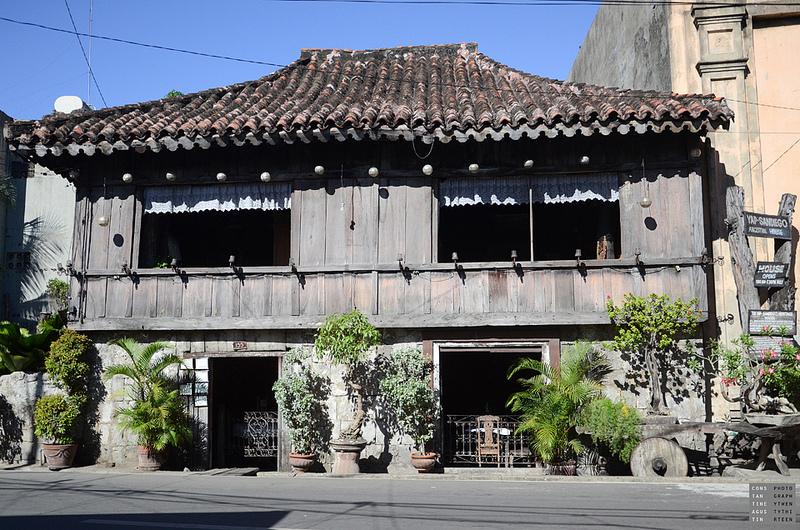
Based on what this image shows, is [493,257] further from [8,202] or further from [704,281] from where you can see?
[8,202]

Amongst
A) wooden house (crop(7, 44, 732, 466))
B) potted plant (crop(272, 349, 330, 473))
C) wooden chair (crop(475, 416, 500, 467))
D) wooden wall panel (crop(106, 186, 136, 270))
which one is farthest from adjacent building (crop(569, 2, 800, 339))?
wooden wall panel (crop(106, 186, 136, 270))

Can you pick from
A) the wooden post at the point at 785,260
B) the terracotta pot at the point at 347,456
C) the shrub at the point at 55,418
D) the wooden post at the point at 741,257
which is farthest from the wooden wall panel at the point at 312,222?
the wooden post at the point at 785,260

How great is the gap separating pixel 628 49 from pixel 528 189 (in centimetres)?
669

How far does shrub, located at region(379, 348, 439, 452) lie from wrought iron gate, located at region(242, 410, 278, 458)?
2.23 metres

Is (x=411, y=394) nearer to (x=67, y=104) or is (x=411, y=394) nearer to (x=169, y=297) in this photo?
(x=169, y=297)

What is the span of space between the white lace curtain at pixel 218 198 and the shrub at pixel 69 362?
2506 mm

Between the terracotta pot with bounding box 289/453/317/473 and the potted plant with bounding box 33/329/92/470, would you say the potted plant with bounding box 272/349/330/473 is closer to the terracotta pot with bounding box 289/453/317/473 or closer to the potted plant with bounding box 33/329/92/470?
the terracotta pot with bounding box 289/453/317/473

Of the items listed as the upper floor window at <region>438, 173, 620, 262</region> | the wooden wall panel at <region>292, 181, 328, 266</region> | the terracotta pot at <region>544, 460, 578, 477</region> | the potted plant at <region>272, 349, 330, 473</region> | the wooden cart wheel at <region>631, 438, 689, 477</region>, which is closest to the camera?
the wooden cart wheel at <region>631, 438, 689, 477</region>

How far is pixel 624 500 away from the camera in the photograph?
8523 mm

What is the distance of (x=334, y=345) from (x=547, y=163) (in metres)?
4.63

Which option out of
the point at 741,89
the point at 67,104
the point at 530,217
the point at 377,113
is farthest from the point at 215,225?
the point at 741,89

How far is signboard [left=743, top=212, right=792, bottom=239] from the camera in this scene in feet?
38.7

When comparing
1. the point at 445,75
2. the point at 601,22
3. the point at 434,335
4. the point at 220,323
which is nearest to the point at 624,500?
the point at 434,335

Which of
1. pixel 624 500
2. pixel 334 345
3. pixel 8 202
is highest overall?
pixel 8 202
